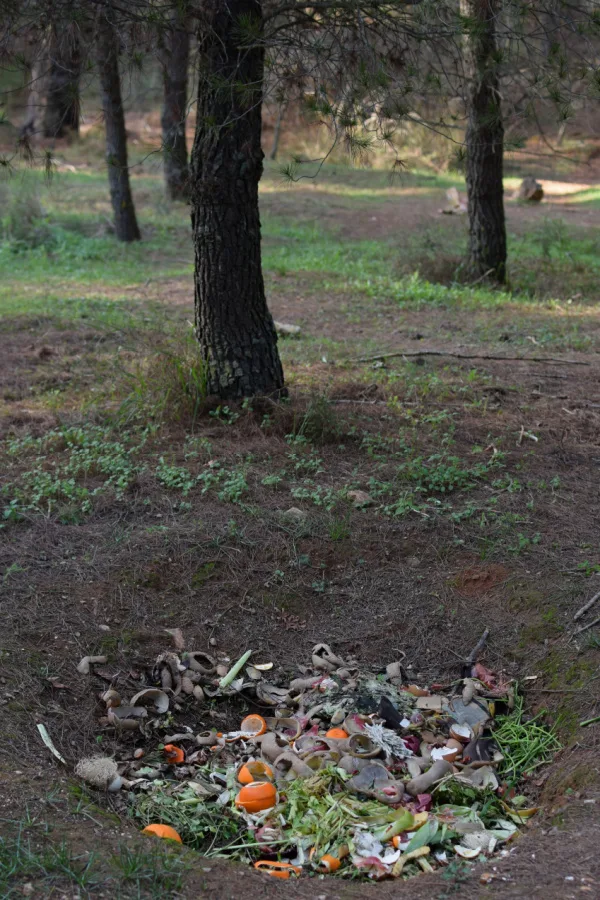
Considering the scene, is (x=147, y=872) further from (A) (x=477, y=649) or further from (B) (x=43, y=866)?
(A) (x=477, y=649)

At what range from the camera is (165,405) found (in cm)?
566

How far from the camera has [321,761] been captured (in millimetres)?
3174

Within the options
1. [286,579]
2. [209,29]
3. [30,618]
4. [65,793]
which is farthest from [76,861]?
[209,29]

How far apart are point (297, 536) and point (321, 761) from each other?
1457 millimetres

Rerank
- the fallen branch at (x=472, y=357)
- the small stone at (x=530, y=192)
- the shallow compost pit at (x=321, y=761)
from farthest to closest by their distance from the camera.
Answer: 1. the small stone at (x=530, y=192)
2. the fallen branch at (x=472, y=357)
3. the shallow compost pit at (x=321, y=761)

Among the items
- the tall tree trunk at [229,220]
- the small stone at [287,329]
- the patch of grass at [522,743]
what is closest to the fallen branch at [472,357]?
the small stone at [287,329]

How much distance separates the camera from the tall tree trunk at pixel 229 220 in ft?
16.6

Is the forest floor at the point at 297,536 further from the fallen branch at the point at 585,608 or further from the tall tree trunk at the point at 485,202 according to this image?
the tall tree trunk at the point at 485,202

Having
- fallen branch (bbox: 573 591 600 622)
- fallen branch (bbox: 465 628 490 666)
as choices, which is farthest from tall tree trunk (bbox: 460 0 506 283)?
fallen branch (bbox: 465 628 490 666)

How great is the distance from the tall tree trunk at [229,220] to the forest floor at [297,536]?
0.92 feet

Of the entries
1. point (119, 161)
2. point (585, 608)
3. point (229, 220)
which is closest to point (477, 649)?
point (585, 608)

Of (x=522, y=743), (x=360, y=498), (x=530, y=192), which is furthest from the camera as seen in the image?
(x=530, y=192)

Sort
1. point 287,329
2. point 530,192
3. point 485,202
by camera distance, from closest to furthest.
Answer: point 287,329 → point 485,202 → point 530,192

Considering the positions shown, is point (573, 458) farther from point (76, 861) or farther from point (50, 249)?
point (50, 249)
